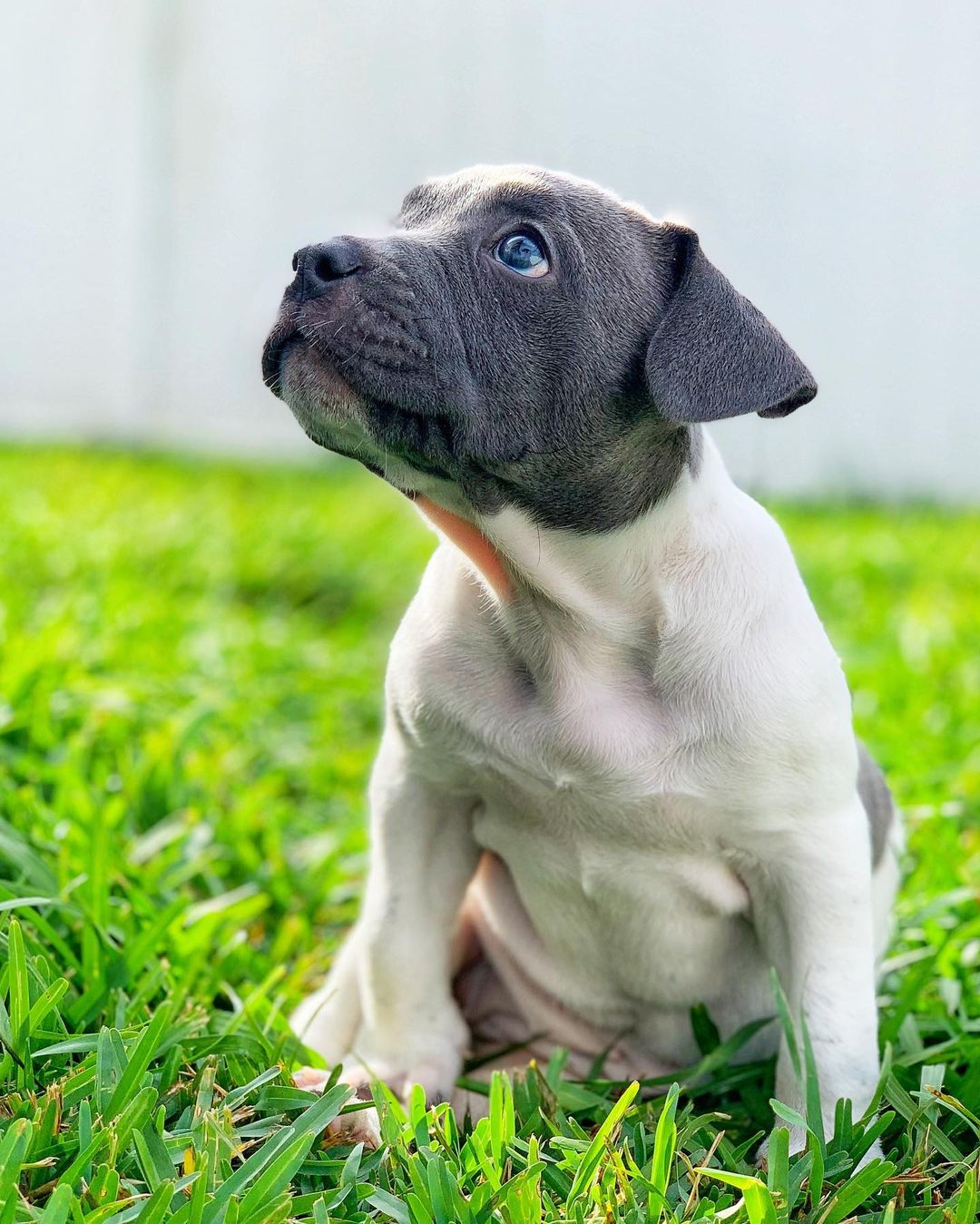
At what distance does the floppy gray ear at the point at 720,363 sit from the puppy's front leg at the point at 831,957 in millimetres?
793

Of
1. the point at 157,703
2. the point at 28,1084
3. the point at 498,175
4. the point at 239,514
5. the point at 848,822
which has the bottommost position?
the point at 239,514

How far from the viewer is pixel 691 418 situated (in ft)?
8.27

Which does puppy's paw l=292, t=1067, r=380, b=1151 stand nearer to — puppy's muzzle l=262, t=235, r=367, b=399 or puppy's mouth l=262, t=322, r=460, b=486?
puppy's mouth l=262, t=322, r=460, b=486

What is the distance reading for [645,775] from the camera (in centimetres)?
274

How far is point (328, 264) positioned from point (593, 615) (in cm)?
81

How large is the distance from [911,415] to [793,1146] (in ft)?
38.6

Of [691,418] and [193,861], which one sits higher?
[691,418]

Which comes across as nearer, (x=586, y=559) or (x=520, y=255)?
(x=520, y=255)

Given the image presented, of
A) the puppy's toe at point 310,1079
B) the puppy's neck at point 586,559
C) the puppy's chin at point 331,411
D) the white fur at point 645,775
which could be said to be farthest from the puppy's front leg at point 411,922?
the puppy's chin at point 331,411

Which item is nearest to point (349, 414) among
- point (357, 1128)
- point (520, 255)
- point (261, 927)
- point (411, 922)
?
point (520, 255)

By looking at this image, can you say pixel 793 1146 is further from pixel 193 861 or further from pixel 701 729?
pixel 193 861

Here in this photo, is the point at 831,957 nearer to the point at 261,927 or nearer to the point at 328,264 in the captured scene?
the point at 328,264

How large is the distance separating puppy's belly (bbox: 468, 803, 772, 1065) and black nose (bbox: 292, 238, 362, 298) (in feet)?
3.55

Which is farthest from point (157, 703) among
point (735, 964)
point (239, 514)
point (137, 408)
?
point (137, 408)
